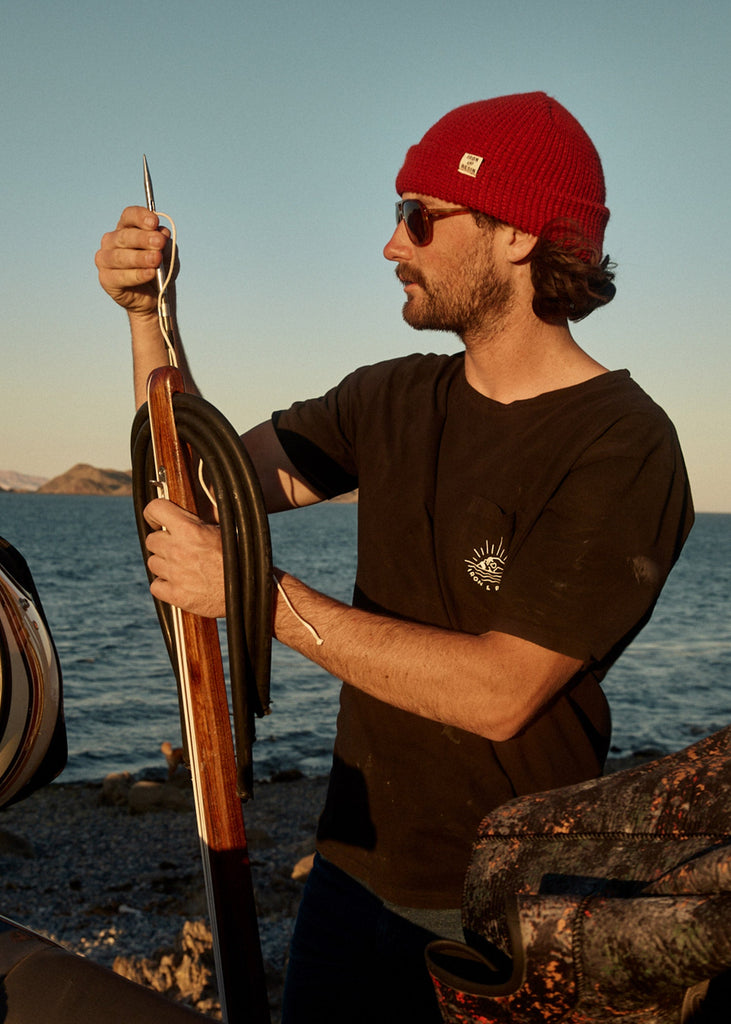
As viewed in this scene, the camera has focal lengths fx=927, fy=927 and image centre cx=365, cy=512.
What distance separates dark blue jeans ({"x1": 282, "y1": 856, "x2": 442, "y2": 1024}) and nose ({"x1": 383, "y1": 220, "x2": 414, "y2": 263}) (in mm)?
1913

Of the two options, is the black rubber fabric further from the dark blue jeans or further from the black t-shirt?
the dark blue jeans

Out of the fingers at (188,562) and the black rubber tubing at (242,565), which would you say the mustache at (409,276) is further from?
the fingers at (188,562)

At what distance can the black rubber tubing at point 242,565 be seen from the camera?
2160 millimetres

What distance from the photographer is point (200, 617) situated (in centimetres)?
231

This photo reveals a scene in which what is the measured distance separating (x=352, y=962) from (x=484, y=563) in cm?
122

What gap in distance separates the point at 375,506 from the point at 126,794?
36.6ft

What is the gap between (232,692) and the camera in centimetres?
221

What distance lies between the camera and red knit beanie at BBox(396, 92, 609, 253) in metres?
2.86

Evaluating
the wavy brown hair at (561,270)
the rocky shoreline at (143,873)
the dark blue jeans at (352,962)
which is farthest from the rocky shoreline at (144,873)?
the wavy brown hair at (561,270)

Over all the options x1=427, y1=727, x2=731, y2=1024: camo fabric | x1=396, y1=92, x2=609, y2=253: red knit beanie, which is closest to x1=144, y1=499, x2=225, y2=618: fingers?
x1=427, y1=727, x2=731, y2=1024: camo fabric

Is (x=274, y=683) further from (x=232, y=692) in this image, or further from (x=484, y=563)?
(x=232, y=692)

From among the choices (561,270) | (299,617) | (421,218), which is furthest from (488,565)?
(421,218)

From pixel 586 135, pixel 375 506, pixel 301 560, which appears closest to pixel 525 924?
pixel 375 506

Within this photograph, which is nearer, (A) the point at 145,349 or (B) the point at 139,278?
(B) the point at 139,278
